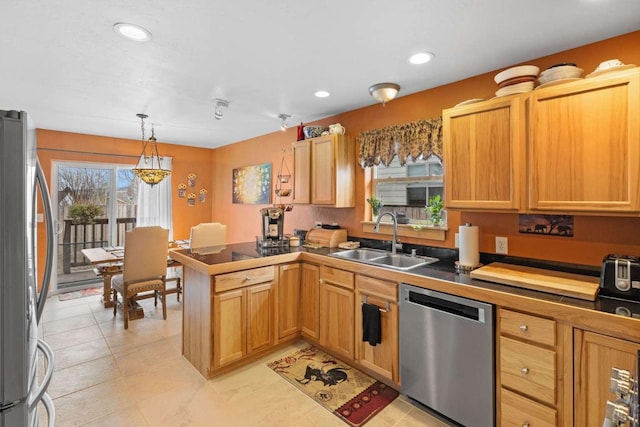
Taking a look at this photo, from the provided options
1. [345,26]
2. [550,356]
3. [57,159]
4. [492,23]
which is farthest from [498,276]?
[57,159]

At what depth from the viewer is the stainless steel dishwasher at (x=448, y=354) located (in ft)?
5.83

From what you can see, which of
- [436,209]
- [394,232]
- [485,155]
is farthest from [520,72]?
[394,232]

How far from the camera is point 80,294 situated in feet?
14.6

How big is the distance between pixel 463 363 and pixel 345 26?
2141 mm

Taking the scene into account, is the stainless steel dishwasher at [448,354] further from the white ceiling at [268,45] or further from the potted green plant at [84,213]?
the potted green plant at [84,213]

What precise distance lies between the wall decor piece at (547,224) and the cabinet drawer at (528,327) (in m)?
0.77

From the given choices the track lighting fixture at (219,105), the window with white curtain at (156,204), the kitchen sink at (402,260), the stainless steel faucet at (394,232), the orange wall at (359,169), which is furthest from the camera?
the window with white curtain at (156,204)

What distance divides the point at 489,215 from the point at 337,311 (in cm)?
146

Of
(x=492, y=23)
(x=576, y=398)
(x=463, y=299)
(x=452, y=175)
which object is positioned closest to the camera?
(x=576, y=398)

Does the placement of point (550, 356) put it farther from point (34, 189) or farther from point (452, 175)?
point (34, 189)

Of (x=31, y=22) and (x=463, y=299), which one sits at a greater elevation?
(x=31, y=22)

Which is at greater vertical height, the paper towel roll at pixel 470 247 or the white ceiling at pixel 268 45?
the white ceiling at pixel 268 45

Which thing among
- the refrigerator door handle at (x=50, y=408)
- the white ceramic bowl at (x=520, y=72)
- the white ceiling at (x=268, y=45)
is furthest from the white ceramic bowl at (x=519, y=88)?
the refrigerator door handle at (x=50, y=408)

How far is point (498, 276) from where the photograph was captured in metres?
1.88
